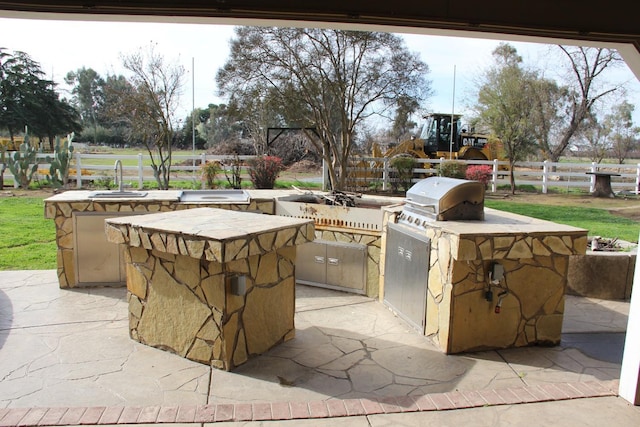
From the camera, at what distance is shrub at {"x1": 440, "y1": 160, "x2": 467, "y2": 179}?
15.6 meters

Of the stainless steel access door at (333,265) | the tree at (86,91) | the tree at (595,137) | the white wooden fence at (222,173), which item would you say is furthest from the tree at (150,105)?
the tree at (86,91)

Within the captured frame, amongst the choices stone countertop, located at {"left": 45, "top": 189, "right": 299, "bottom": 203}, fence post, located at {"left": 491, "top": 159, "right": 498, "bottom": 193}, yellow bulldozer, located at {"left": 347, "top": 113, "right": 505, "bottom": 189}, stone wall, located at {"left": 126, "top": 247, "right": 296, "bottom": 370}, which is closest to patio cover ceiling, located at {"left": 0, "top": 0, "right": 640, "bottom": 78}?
stone wall, located at {"left": 126, "top": 247, "right": 296, "bottom": 370}

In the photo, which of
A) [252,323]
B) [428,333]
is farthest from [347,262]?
[252,323]

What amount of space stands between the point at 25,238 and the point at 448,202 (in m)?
7.10

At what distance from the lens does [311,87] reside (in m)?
14.4

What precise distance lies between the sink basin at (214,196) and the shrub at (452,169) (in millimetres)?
10551

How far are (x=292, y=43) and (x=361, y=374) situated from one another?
11.9 m

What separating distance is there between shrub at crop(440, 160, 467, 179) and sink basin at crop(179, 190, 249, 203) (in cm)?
1055

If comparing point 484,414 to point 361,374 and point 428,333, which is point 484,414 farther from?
point 428,333

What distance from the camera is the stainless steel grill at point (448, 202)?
4.22 m

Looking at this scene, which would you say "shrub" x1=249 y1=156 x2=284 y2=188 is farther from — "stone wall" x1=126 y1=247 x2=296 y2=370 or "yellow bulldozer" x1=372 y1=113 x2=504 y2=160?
"yellow bulldozer" x1=372 y1=113 x2=504 y2=160

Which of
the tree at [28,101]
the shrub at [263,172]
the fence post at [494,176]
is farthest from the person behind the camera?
the tree at [28,101]

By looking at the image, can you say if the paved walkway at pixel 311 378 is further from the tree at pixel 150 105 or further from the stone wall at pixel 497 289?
the tree at pixel 150 105

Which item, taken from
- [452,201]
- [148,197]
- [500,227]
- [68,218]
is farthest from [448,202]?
[68,218]
